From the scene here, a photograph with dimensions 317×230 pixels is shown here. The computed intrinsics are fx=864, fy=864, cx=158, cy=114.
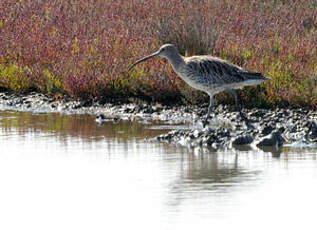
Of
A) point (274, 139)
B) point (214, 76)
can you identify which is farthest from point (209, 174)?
point (214, 76)

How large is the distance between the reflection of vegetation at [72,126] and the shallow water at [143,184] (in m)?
0.07

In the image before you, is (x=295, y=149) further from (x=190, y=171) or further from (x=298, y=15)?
(x=298, y=15)

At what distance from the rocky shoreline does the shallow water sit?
368 mm

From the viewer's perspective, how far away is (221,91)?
1319cm

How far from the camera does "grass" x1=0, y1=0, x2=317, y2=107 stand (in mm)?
13594

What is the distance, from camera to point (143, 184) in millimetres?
8055

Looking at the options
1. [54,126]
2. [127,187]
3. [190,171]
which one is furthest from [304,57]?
[127,187]

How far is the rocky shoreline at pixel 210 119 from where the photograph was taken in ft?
34.1

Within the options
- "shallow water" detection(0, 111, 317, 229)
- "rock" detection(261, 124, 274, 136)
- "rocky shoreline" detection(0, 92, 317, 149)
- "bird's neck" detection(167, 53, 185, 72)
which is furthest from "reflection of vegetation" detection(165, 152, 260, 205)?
"bird's neck" detection(167, 53, 185, 72)

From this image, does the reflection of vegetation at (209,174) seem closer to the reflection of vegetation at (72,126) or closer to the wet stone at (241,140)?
the wet stone at (241,140)

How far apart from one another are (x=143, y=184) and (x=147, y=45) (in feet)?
24.3

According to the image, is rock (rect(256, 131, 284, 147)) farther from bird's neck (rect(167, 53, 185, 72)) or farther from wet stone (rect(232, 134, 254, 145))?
bird's neck (rect(167, 53, 185, 72))

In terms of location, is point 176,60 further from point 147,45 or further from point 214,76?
point 147,45

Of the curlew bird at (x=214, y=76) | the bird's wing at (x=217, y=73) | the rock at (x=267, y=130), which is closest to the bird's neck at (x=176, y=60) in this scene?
the curlew bird at (x=214, y=76)
